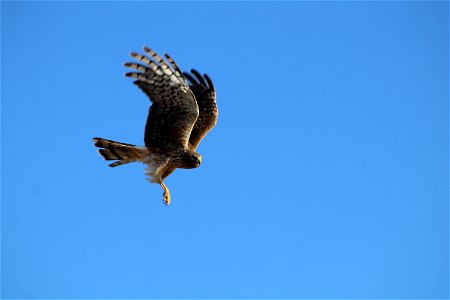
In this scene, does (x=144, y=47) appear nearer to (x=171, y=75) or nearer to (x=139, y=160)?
(x=171, y=75)

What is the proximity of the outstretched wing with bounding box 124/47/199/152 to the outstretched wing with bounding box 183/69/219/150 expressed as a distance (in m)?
0.95

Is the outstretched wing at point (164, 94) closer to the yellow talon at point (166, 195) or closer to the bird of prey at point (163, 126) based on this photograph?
the bird of prey at point (163, 126)

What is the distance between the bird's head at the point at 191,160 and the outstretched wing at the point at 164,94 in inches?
17.9

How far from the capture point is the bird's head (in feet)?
42.0

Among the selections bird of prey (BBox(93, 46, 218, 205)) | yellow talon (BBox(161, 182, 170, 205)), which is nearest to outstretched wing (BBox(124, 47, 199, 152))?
bird of prey (BBox(93, 46, 218, 205))

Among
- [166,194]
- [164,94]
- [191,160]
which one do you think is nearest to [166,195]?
[166,194]

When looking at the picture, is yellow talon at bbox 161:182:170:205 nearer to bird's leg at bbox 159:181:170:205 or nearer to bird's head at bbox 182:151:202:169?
bird's leg at bbox 159:181:170:205

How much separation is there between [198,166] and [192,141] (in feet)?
1.94

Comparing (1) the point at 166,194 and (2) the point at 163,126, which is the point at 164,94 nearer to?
(2) the point at 163,126

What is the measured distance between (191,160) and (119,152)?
3.54 feet

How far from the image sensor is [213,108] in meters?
13.7

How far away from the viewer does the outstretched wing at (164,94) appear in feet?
40.1

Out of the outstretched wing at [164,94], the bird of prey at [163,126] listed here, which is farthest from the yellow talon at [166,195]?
the outstretched wing at [164,94]

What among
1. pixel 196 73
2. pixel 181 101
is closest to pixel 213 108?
pixel 196 73
